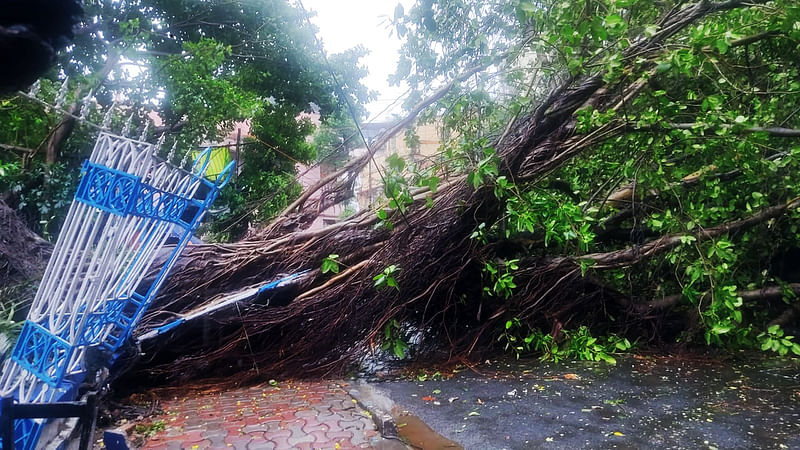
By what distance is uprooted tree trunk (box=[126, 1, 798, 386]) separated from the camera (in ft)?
14.9

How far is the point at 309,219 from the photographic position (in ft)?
20.9

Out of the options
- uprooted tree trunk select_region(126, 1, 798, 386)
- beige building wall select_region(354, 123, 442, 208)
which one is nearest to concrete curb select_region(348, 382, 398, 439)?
uprooted tree trunk select_region(126, 1, 798, 386)

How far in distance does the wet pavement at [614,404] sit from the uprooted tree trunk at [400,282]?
0.62 metres

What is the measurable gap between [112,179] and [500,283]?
125 inches

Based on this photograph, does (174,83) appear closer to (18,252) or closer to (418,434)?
(18,252)

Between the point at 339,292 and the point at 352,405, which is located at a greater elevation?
the point at 339,292

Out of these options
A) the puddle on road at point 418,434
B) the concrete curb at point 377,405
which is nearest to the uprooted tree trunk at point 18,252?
the concrete curb at point 377,405

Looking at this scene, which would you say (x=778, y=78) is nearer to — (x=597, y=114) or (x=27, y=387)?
(x=597, y=114)

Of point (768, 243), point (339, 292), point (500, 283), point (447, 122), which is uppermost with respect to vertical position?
point (447, 122)

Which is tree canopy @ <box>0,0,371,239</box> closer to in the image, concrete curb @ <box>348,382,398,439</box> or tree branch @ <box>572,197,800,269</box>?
concrete curb @ <box>348,382,398,439</box>

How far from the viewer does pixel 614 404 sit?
3.72 meters

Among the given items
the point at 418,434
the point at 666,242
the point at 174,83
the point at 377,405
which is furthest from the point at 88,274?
the point at 174,83

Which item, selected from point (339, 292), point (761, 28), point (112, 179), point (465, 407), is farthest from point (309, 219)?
point (761, 28)

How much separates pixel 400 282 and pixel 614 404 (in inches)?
79.8
